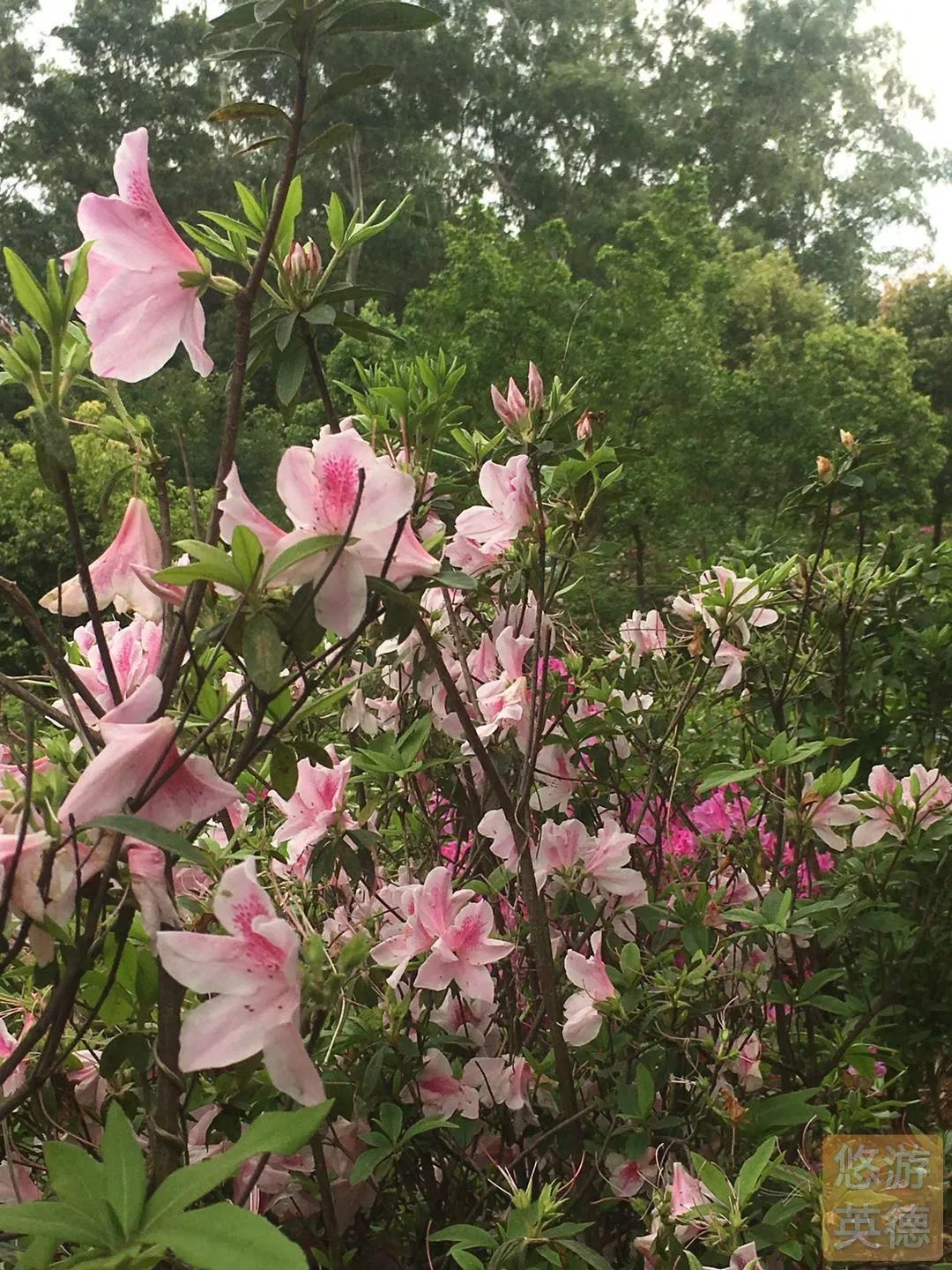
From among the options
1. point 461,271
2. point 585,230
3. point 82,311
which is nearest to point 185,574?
point 82,311

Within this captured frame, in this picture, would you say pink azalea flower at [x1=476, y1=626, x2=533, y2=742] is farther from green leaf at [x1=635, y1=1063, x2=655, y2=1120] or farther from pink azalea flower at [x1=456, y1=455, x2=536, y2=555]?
green leaf at [x1=635, y1=1063, x2=655, y2=1120]

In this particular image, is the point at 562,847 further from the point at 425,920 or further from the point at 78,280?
the point at 78,280

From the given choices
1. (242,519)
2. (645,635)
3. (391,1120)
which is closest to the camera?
(242,519)

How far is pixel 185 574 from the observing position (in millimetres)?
421

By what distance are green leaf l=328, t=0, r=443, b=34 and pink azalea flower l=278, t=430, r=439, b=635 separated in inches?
8.1

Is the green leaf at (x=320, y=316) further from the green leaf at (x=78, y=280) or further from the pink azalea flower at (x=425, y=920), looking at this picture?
the pink azalea flower at (x=425, y=920)

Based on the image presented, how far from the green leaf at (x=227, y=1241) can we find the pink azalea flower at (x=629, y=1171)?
475 millimetres

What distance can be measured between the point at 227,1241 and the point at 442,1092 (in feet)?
1.29

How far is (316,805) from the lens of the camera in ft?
2.40

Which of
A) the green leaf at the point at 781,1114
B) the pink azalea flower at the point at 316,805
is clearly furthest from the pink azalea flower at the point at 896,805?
the pink azalea flower at the point at 316,805

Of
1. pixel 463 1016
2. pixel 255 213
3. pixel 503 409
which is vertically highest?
pixel 255 213

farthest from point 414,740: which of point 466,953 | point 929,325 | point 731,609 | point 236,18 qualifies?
point 929,325

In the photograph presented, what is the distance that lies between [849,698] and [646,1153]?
807 mm

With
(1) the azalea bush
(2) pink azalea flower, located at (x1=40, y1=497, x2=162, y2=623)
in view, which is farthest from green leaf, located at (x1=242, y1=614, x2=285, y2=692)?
(2) pink azalea flower, located at (x1=40, y1=497, x2=162, y2=623)
